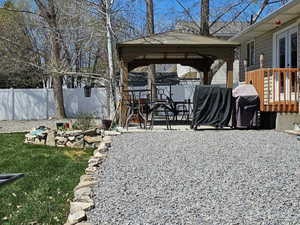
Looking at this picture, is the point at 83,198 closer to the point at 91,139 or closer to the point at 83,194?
the point at 83,194

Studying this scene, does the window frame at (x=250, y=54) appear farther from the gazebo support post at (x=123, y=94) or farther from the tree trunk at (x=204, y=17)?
the gazebo support post at (x=123, y=94)

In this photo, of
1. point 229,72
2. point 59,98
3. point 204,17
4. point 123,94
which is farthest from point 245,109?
point 59,98

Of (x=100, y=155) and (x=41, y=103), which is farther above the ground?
(x=41, y=103)

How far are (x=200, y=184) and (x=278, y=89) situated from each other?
638 cm

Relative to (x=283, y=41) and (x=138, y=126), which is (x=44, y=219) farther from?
(x=283, y=41)

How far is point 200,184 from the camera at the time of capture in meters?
4.58

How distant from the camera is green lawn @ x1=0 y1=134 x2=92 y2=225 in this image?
424cm

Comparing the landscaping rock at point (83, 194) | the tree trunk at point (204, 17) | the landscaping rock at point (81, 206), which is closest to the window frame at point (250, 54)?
the tree trunk at point (204, 17)

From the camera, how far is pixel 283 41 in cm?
1234

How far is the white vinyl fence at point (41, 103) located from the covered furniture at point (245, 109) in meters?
10.1

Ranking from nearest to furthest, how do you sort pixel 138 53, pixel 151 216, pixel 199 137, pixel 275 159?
pixel 151 216
pixel 275 159
pixel 199 137
pixel 138 53

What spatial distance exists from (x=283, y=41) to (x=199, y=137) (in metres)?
5.54

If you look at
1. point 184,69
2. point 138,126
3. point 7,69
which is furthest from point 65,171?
point 184,69

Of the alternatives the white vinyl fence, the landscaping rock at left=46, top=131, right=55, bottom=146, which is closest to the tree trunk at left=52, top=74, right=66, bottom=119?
the white vinyl fence
